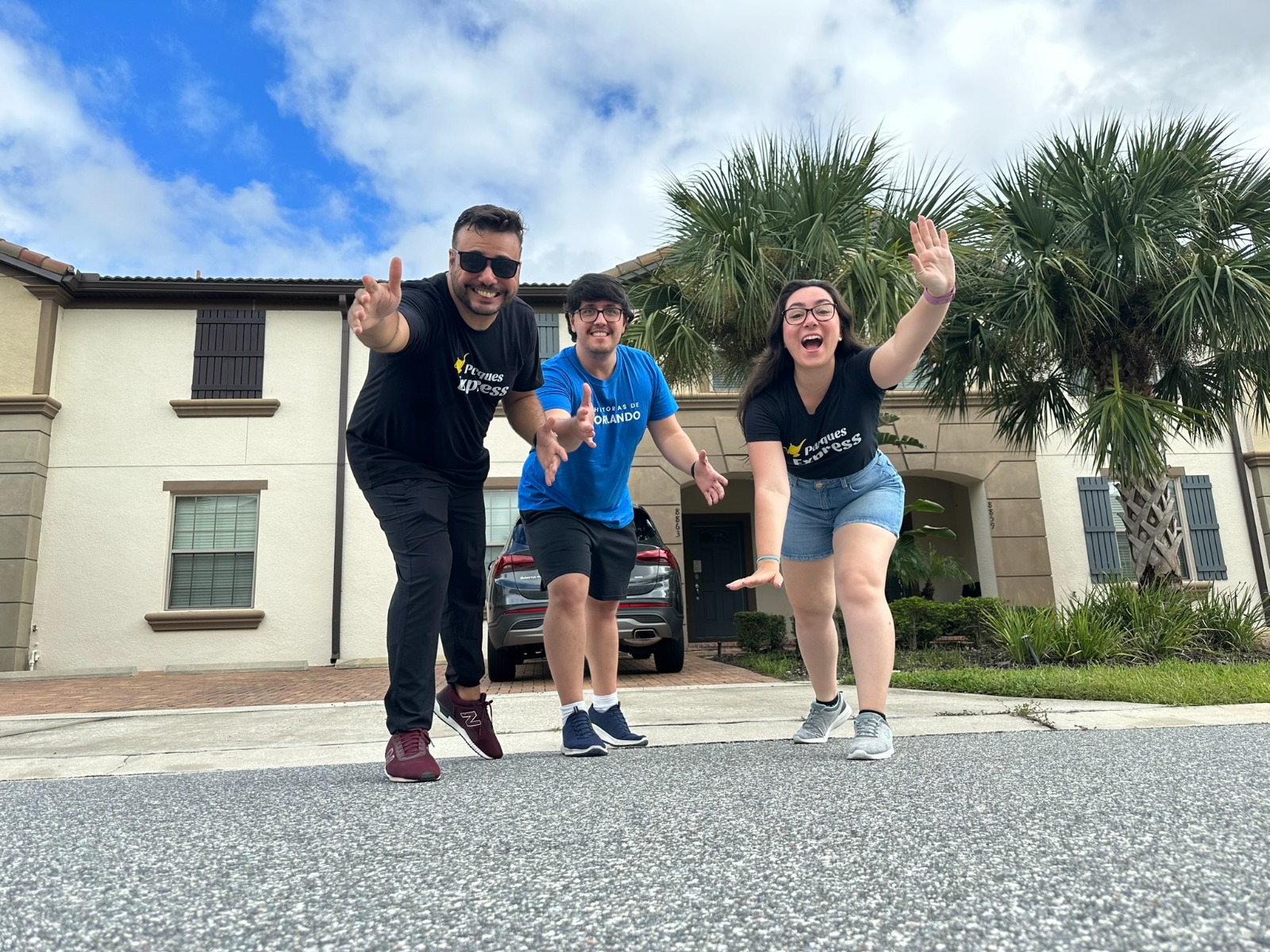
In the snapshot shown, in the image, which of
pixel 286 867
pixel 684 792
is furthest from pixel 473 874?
pixel 684 792

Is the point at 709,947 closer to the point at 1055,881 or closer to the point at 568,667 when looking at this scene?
the point at 1055,881

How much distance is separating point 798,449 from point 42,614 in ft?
40.6

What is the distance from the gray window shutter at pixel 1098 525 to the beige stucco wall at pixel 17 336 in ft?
50.7

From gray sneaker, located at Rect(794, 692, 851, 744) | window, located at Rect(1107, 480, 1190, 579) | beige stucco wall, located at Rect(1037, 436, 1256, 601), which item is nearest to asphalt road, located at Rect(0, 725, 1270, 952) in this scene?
gray sneaker, located at Rect(794, 692, 851, 744)

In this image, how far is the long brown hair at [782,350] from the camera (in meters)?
3.09

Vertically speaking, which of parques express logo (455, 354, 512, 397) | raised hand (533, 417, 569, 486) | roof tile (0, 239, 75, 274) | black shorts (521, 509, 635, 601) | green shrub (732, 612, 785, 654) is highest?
roof tile (0, 239, 75, 274)

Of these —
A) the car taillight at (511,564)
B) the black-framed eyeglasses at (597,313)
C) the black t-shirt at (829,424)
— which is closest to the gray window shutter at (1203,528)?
the car taillight at (511,564)

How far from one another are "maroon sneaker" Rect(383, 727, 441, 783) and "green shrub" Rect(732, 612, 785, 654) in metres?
7.08

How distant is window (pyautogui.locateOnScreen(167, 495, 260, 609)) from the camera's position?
12.0 m

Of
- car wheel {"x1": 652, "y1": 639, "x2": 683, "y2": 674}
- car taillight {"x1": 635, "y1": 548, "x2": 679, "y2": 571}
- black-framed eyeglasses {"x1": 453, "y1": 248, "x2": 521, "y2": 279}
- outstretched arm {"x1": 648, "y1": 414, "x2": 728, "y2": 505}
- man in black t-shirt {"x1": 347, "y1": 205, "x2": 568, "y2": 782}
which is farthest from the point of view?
car wheel {"x1": 652, "y1": 639, "x2": 683, "y2": 674}

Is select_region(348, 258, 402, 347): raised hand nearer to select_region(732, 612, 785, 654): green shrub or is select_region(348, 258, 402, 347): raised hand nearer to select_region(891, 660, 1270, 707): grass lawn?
select_region(891, 660, 1270, 707): grass lawn

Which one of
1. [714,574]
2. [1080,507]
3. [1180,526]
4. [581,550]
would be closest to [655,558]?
[581,550]

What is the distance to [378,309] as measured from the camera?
235cm

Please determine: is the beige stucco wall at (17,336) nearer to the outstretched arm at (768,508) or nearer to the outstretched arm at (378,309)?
the outstretched arm at (378,309)
